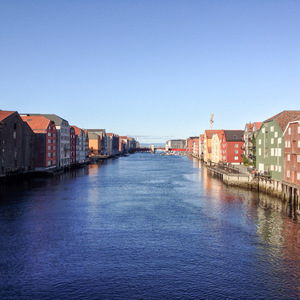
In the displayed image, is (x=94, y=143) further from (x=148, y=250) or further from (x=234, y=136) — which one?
(x=148, y=250)

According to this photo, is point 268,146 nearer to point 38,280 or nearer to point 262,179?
point 262,179

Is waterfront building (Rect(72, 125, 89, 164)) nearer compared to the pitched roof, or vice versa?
the pitched roof

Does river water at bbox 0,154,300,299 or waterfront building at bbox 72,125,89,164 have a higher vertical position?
waterfront building at bbox 72,125,89,164

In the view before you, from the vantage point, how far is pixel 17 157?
80.4 metres

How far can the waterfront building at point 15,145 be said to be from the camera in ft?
238

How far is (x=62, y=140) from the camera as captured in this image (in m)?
109

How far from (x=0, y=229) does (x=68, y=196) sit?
75.5 ft

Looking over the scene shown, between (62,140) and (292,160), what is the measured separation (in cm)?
7837

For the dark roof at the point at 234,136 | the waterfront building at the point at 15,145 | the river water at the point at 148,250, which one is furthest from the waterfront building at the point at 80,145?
the river water at the point at 148,250

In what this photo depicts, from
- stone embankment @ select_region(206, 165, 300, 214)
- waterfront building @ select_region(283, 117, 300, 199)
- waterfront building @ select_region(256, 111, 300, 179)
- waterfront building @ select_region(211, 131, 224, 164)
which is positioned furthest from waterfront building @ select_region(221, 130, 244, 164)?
waterfront building @ select_region(283, 117, 300, 199)

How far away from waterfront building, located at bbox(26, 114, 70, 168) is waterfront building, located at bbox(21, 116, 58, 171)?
740 centimetres

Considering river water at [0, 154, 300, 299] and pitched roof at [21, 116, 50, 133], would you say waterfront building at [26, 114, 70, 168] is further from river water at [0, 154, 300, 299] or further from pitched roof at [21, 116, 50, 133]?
river water at [0, 154, 300, 299]

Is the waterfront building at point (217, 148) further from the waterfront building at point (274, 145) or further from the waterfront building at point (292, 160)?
the waterfront building at point (292, 160)

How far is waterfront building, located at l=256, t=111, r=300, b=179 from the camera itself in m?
57.4
